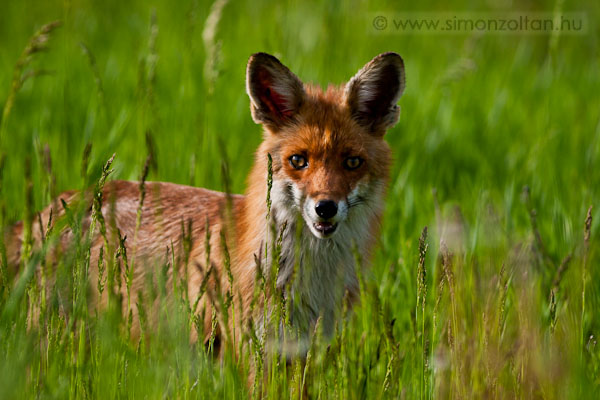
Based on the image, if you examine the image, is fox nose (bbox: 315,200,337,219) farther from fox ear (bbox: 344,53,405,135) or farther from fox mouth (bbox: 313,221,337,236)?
fox ear (bbox: 344,53,405,135)

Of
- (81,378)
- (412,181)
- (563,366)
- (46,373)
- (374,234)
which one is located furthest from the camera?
(412,181)

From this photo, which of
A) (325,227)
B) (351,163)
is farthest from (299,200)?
(351,163)

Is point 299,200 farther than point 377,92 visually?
No

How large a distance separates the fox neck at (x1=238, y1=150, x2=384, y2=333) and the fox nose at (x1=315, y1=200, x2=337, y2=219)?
0.93 feet

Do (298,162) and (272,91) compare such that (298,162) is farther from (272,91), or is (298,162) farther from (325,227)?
(272,91)

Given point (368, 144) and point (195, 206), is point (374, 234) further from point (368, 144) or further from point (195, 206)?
point (195, 206)

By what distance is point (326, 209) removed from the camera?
12.4 ft

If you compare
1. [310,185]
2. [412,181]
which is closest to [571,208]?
[412,181]

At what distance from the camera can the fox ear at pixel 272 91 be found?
4230 mm

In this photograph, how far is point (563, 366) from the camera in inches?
102

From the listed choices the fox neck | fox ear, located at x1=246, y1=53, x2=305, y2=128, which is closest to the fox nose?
the fox neck

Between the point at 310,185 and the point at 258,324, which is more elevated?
the point at 310,185

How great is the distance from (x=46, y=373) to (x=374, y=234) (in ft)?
6.81

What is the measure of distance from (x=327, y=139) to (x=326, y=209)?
0.54m
